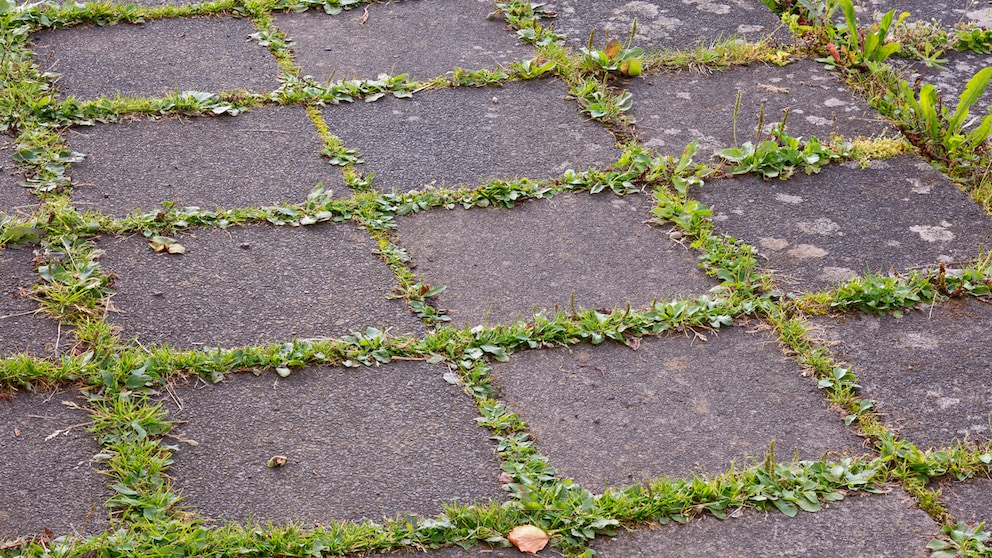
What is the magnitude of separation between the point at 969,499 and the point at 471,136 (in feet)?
6.28

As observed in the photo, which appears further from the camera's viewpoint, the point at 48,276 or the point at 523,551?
the point at 48,276

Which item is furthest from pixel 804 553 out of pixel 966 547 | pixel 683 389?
pixel 683 389

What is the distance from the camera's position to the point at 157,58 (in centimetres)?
386

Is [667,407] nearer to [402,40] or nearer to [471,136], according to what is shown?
[471,136]

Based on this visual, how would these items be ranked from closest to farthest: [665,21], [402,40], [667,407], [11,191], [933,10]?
[667,407], [11,191], [402,40], [665,21], [933,10]

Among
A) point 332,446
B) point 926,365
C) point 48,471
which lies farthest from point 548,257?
point 48,471

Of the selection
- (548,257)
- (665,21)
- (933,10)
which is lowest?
(548,257)

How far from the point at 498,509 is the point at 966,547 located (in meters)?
0.96

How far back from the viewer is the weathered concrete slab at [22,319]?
2543 mm

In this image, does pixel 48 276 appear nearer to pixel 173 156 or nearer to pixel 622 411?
pixel 173 156

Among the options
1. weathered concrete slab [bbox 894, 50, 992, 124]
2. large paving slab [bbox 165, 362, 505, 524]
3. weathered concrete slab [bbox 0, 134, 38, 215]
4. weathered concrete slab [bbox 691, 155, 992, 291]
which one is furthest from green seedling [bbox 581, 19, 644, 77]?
weathered concrete slab [bbox 0, 134, 38, 215]

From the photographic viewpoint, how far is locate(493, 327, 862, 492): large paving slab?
236 cm

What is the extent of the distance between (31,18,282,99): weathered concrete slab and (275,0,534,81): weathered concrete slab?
183mm

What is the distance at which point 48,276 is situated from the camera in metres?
2.76
